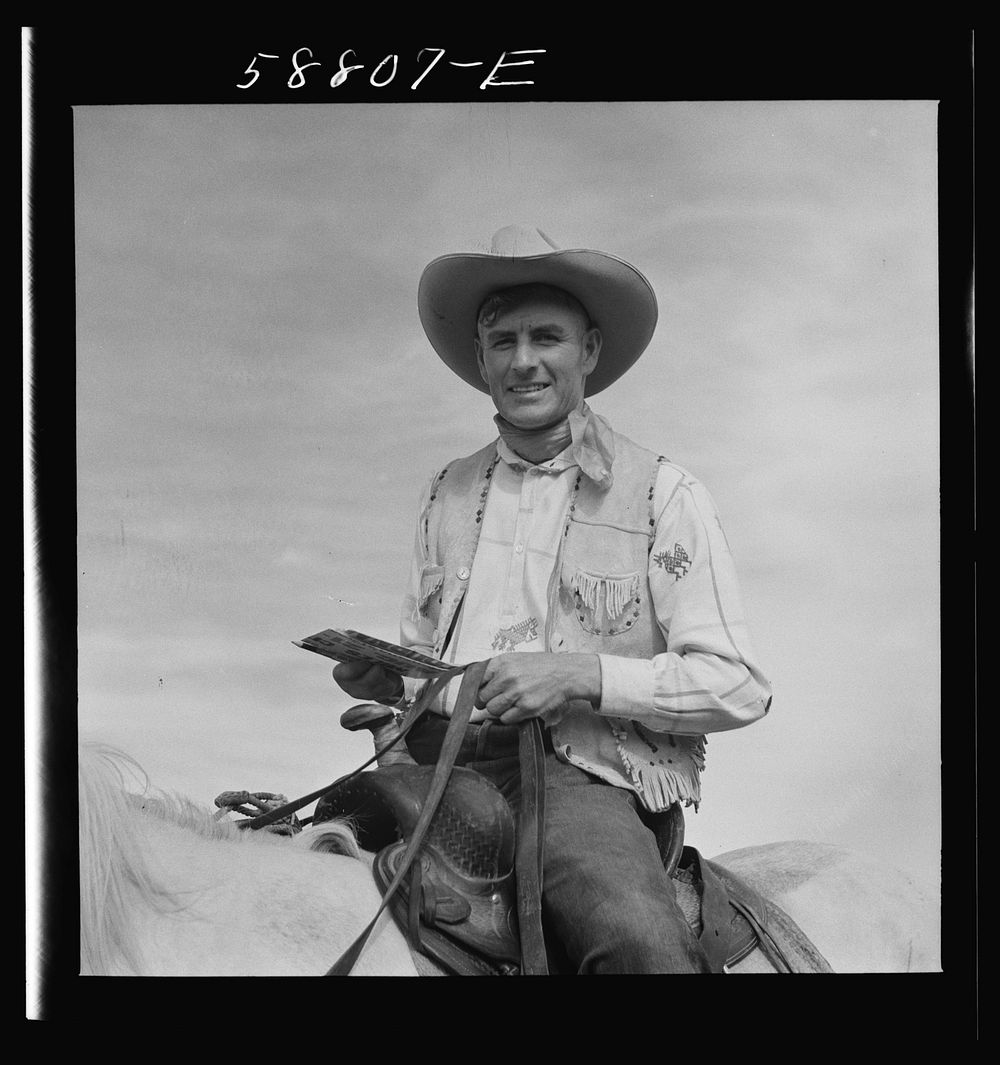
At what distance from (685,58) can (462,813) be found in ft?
6.67

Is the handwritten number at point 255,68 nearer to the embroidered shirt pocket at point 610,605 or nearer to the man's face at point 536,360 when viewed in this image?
the man's face at point 536,360

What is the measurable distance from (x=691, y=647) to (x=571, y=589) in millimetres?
330

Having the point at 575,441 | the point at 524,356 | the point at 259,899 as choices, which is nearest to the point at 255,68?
the point at 524,356

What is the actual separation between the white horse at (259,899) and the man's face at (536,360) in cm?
114

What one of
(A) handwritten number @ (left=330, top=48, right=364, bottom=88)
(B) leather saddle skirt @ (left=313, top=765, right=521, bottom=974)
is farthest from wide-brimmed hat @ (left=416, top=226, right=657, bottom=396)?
(B) leather saddle skirt @ (left=313, top=765, right=521, bottom=974)

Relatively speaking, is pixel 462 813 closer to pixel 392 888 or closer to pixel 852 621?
pixel 392 888

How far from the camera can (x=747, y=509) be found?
4.11 m

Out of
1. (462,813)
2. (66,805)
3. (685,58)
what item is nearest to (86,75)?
(685,58)

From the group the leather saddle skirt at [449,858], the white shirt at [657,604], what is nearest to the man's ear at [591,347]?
the white shirt at [657,604]

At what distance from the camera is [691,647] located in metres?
3.82

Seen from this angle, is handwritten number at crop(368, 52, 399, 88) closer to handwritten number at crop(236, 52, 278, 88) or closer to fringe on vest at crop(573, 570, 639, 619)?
handwritten number at crop(236, 52, 278, 88)

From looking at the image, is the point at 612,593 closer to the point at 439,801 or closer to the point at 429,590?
the point at 429,590

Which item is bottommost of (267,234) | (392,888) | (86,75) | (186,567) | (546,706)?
(392,888)

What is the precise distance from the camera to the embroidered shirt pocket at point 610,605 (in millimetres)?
3875
